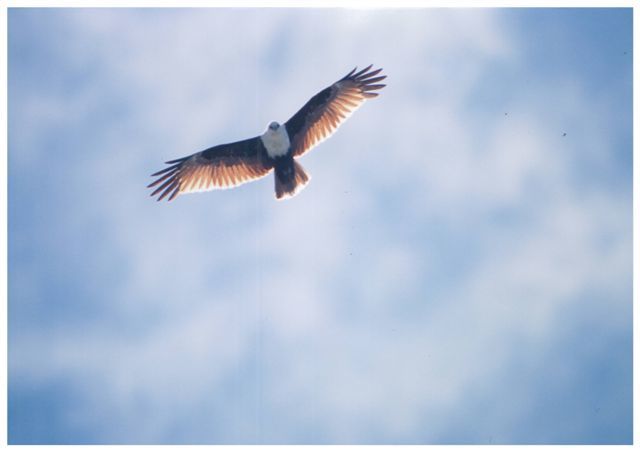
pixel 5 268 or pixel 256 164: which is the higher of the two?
pixel 256 164

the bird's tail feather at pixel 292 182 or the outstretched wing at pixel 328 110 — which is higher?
the outstretched wing at pixel 328 110

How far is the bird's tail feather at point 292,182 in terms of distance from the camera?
34.7ft

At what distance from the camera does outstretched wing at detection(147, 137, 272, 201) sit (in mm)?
10922

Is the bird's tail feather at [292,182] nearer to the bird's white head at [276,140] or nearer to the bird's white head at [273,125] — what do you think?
the bird's white head at [276,140]

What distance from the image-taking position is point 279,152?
10.7 metres

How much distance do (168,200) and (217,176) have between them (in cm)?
96

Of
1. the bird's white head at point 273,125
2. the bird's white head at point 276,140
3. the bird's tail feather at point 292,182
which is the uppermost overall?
the bird's white head at point 273,125

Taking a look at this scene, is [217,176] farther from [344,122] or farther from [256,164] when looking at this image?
[344,122]

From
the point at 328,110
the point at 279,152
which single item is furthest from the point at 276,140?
the point at 328,110

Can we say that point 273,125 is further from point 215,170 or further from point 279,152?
point 215,170

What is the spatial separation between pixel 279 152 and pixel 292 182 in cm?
57
